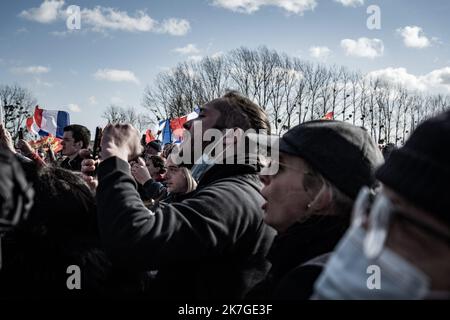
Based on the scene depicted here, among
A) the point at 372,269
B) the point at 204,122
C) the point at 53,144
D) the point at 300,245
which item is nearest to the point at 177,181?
the point at 204,122

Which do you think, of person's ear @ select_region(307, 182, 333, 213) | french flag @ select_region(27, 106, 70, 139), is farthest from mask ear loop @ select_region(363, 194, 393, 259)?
french flag @ select_region(27, 106, 70, 139)

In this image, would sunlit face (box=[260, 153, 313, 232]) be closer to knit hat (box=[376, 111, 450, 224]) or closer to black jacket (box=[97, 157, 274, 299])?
black jacket (box=[97, 157, 274, 299])

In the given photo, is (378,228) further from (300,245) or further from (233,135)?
(233,135)

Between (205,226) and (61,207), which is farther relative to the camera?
(61,207)

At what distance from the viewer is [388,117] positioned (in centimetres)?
4209

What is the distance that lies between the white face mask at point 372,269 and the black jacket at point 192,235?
98 cm

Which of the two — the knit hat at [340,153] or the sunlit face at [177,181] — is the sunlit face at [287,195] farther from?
the sunlit face at [177,181]

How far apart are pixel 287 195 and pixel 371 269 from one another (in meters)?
1.03

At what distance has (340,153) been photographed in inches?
68.6

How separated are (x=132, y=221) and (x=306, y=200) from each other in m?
0.81

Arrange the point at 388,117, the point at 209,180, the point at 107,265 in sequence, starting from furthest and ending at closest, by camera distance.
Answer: the point at 388,117, the point at 209,180, the point at 107,265
